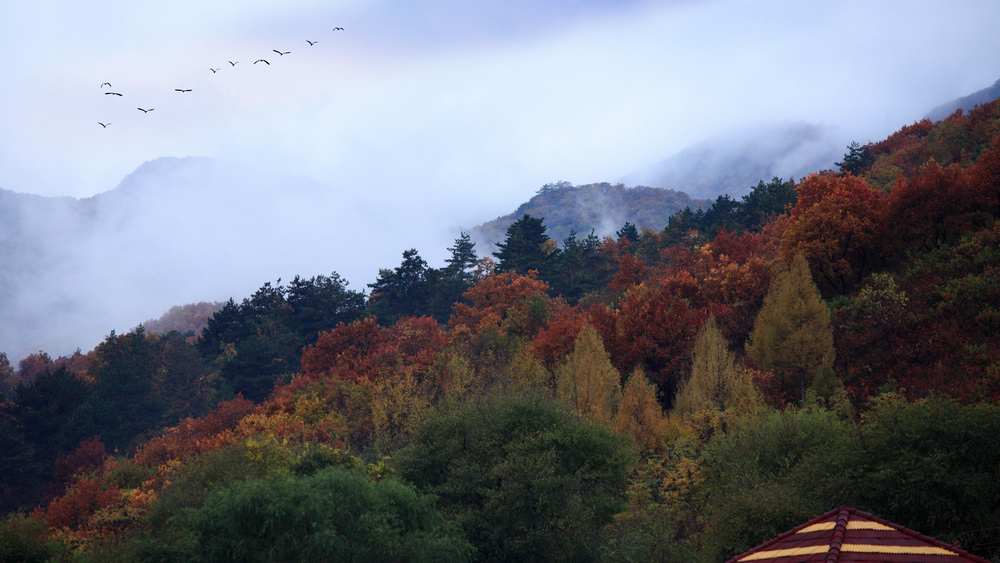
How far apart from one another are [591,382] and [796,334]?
10.8 metres

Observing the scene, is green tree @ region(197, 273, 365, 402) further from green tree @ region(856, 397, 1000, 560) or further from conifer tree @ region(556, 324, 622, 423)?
green tree @ region(856, 397, 1000, 560)

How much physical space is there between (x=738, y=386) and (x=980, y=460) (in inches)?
571

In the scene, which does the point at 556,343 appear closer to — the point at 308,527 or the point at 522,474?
the point at 522,474

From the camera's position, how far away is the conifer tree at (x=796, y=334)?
3622 centimetres

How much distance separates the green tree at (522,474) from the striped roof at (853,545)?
9.71m

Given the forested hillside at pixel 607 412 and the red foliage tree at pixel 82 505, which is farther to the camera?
the red foliage tree at pixel 82 505

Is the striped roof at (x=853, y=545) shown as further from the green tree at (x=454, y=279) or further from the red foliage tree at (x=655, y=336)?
the green tree at (x=454, y=279)

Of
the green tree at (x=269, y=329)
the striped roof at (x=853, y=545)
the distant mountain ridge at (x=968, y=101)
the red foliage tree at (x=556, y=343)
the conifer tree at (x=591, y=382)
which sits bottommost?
the striped roof at (x=853, y=545)

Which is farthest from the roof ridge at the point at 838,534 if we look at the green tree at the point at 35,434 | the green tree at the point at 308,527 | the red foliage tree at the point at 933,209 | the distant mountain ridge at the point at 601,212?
the distant mountain ridge at the point at 601,212

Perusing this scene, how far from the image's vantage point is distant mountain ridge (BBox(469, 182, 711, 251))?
6737 inches

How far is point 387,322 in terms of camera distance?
71.7m

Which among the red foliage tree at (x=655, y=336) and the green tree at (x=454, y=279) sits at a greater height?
the green tree at (x=454, y=279)

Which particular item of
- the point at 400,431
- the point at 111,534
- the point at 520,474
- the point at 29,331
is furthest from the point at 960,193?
the point at 29,331

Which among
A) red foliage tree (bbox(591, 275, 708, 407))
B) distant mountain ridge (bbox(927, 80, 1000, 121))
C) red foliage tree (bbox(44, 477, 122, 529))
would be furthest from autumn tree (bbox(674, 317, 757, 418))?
distant mountain ridge (bbox(927, 80, 1000, 121))
